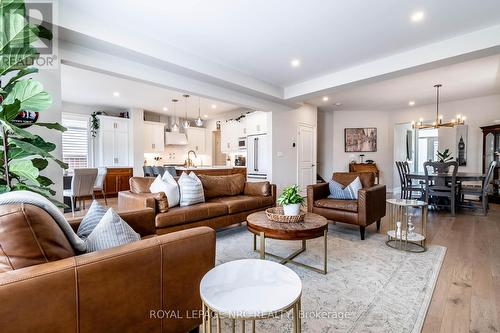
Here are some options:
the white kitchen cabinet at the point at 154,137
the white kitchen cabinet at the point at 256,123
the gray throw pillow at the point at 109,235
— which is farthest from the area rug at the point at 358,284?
the white kitchen cabinet at the point at 154,137

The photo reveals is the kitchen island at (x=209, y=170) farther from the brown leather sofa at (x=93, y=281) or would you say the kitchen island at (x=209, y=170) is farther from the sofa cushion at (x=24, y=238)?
the sofa cushion at (x=24, y=238)

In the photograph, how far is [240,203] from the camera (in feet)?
11.7

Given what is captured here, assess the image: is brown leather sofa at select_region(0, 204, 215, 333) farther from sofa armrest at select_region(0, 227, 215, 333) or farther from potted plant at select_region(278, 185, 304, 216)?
potted plant at select_region(278, 185, 304, 216)

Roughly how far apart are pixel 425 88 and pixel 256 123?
391 centimetres

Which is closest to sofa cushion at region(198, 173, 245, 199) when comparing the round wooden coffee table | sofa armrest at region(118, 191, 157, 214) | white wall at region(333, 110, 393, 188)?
sofa armrest at region(118, 191, 157, 214)

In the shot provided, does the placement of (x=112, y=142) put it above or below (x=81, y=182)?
above

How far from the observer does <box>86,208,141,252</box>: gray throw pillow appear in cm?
126

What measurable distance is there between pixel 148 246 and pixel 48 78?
268cm

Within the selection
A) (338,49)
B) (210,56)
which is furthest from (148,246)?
(338,49)

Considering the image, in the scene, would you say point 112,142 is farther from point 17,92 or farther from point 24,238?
point 24,238

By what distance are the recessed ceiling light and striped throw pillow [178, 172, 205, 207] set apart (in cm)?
325

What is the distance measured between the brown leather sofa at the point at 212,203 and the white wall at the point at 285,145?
1700mm

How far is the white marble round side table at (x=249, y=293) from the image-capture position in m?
0.91

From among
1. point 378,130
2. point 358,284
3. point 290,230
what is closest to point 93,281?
point 290,230
